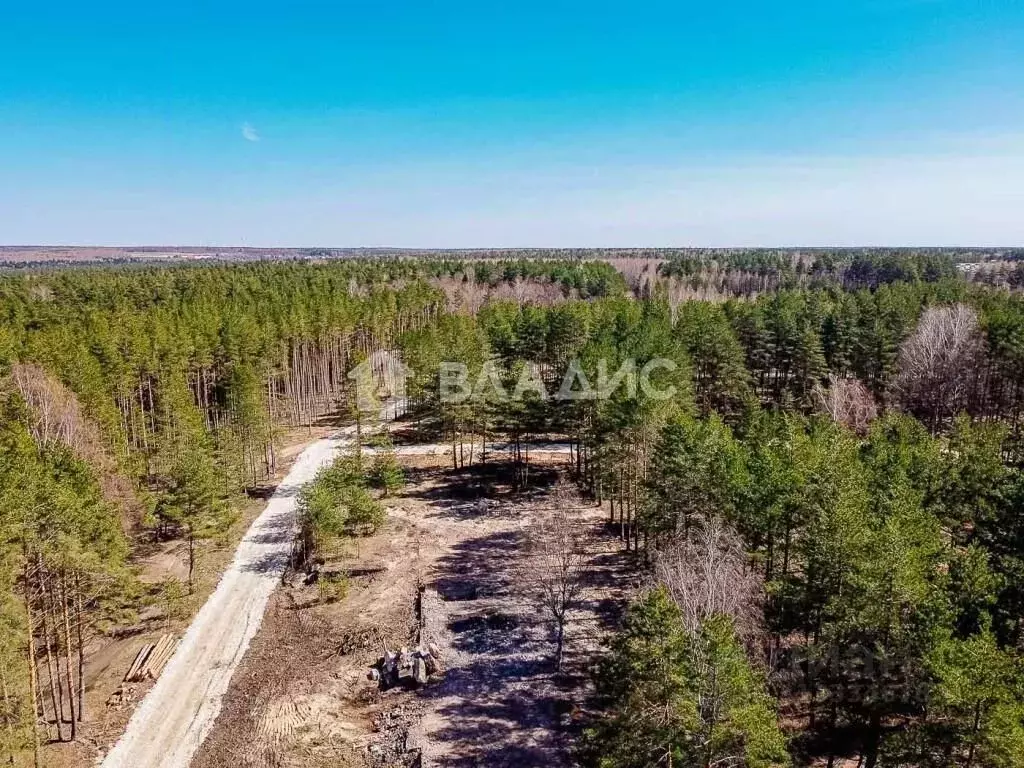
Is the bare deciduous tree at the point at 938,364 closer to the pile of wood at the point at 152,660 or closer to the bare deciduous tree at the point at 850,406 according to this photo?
the bare deciduous tree at the point at 850,406

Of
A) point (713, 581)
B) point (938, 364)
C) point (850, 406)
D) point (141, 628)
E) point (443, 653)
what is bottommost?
point (443, 653)

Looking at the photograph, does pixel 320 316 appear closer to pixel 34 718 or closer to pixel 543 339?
pixel 543 339

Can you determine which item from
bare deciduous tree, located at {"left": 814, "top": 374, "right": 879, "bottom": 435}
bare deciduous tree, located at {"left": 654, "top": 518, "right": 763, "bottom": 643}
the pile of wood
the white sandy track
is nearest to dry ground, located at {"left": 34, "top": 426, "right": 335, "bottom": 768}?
the pile of wood

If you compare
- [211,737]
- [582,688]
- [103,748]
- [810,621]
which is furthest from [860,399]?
[103,748]

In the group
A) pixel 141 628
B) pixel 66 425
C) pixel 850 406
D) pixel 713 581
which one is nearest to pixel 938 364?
pixel 850 406

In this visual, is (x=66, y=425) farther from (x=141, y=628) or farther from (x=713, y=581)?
(x=713, y=581)
